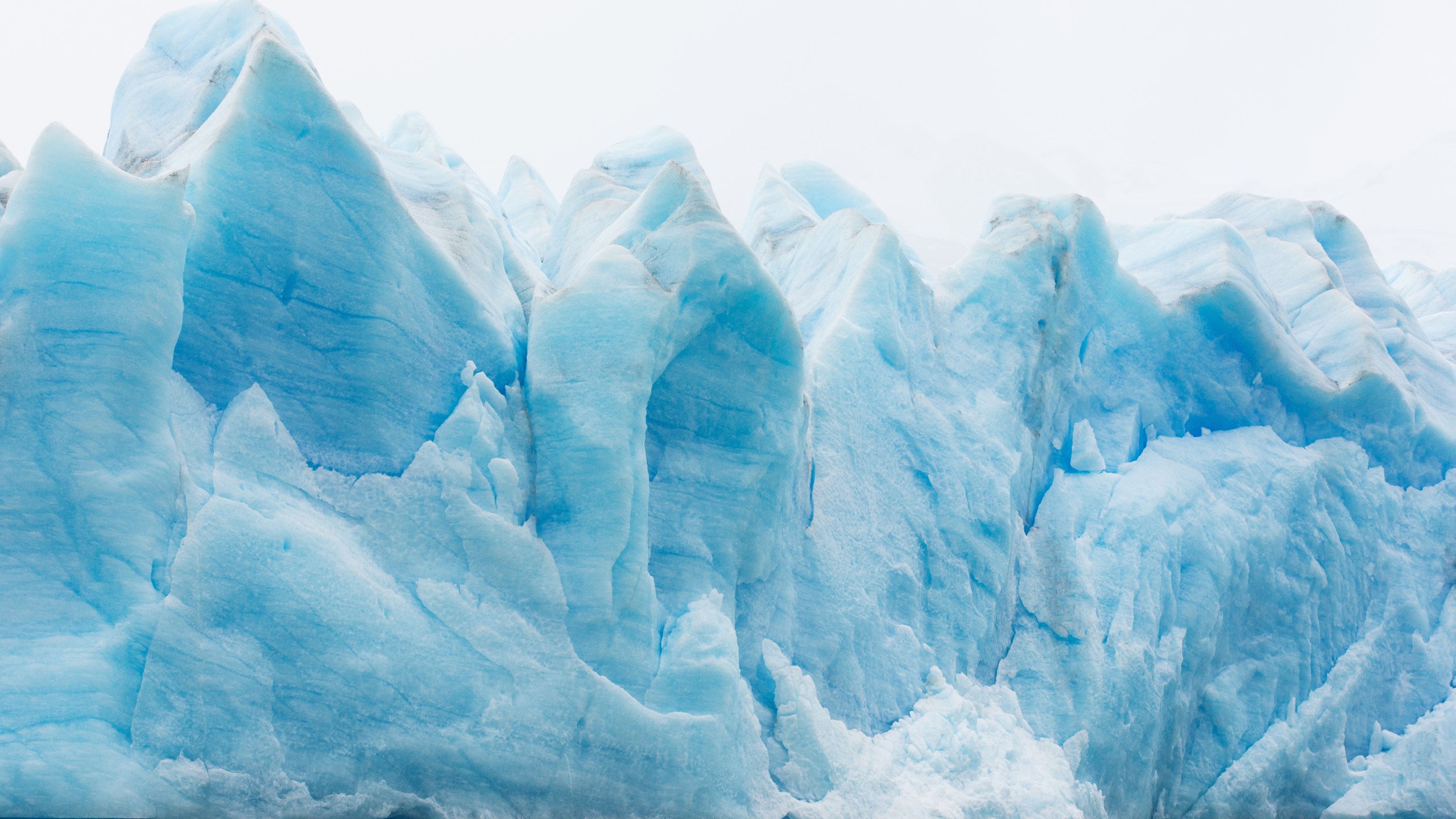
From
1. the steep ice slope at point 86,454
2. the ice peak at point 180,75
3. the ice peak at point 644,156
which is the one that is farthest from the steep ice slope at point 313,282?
the ice peak at point 644,156

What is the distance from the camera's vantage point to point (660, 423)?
446cm

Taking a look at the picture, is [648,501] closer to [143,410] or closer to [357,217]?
[357,217]

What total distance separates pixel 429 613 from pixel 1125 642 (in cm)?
396

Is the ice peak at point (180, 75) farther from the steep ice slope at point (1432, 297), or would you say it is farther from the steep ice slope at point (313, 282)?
the steep ice slope at point (1432, 297)

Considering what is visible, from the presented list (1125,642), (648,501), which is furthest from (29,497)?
(1125,642)

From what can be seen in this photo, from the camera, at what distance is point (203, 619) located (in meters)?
3.32

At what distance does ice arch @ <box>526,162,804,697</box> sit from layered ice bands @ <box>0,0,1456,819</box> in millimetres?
20

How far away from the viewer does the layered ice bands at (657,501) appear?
10.9 ft

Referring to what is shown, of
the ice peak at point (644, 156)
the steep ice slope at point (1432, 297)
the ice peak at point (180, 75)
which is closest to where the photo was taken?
the ice peak at point (180, 75)

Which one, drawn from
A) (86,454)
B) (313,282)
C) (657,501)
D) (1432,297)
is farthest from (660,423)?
(1432,297)

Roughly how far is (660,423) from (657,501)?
0.39 m

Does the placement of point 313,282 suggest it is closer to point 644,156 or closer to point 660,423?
point 660,423

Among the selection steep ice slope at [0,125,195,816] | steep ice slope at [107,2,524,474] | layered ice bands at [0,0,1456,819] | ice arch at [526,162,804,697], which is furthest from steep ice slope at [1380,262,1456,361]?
steep ice slope at [0,125,195,816]

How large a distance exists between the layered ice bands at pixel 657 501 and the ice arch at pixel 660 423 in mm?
20
